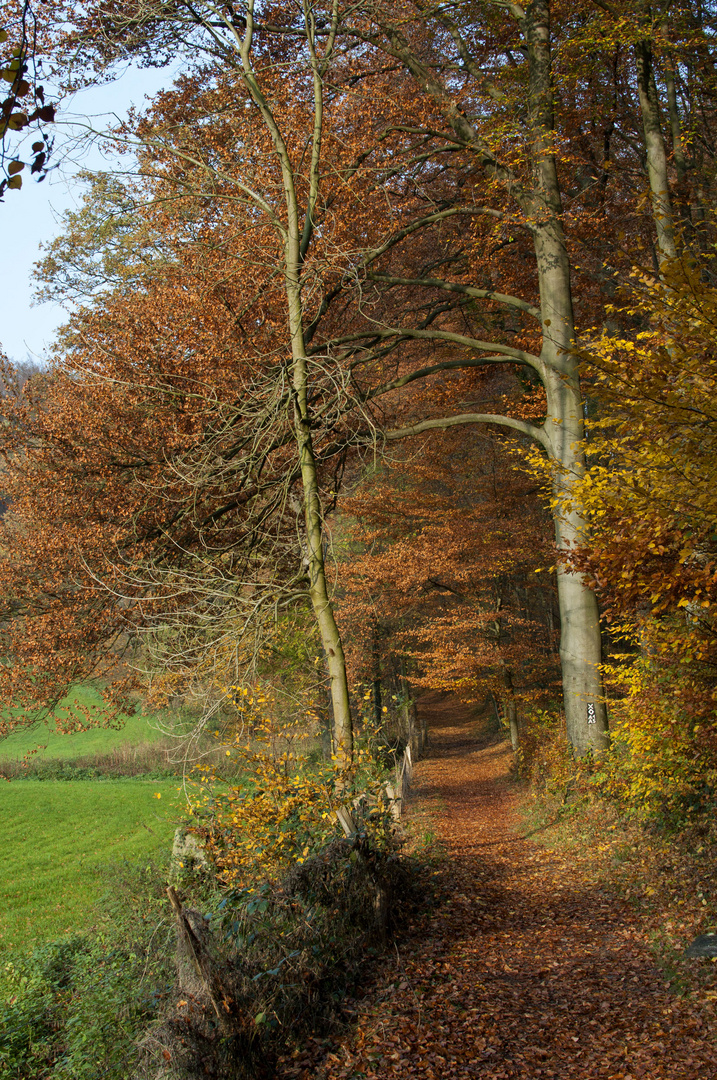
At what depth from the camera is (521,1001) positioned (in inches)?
207

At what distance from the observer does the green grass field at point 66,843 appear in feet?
46.7

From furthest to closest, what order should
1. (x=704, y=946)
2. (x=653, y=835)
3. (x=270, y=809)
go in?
(x=653, y=835) < (x=270, y=809) < (x=704, y=946)

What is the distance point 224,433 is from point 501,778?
14050 mm

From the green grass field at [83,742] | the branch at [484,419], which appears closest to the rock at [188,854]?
the branch at [484,419]

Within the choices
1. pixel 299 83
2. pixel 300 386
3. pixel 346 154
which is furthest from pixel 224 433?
pixel 299 83

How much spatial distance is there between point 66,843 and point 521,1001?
19947 mm

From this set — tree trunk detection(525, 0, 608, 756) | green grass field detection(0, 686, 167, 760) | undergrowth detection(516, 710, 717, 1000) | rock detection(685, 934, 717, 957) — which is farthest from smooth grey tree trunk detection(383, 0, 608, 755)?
green grass field detection(0, 686, 167, 760)

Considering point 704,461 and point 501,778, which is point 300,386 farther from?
point 501,778

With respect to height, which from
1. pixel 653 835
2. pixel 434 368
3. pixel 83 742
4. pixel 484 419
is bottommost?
pixel 83 742

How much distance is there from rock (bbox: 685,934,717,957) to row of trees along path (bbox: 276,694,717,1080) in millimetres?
292

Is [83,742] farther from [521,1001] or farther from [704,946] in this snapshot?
[704,946]

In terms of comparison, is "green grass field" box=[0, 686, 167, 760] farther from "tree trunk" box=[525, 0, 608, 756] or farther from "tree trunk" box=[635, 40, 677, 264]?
"tree trunk" box=[635, 40, 677, 264]

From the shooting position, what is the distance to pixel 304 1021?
15.9ft

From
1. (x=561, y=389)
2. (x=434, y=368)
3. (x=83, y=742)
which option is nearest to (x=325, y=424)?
(x=434, y=368)
